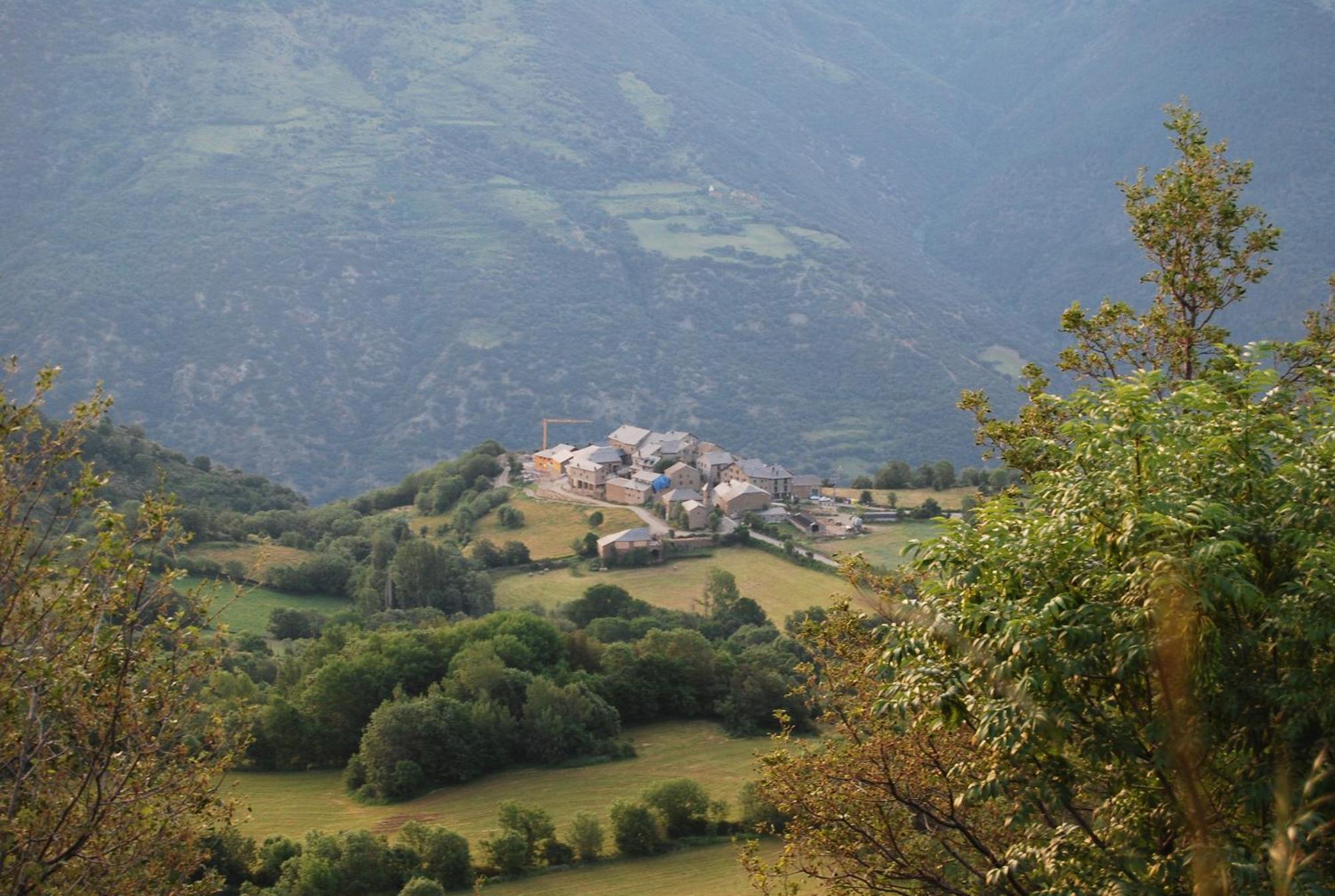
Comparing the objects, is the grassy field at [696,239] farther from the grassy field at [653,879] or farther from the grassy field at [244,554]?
the grassy field at [653,879]

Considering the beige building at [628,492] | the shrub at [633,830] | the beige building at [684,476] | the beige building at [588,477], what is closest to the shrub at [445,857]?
the shrub at [633,830]

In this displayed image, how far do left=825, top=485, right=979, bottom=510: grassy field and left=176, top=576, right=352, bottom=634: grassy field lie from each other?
28438mm

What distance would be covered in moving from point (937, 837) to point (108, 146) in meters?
203

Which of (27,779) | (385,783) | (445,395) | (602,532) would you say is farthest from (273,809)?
(445,395)

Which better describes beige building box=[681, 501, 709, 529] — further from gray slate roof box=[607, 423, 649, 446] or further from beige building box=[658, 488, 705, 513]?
gray slate roof box=[607, 423, 649, 446]

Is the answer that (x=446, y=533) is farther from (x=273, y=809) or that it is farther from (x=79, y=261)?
(x=79, y=261)

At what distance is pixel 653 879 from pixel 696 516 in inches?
1501

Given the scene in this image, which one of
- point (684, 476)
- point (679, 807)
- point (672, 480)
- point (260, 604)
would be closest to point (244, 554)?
point (260, 604)

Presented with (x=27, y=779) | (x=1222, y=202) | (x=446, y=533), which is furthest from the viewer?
(x=446, y=533)

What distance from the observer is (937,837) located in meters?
9.48

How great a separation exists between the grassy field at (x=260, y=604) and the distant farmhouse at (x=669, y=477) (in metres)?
12.8

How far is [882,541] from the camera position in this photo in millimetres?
56938

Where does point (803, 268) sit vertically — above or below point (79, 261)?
above

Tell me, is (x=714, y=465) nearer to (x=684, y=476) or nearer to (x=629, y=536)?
(x=684, y=476)
